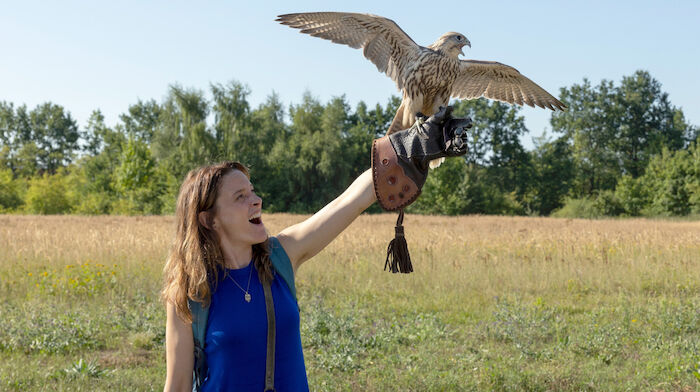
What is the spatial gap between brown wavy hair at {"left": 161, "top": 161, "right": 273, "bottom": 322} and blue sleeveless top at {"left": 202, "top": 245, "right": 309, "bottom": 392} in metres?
0.06

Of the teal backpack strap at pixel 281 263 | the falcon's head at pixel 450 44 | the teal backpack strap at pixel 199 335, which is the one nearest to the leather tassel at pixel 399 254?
the teal backpack strap at pixel 281 263

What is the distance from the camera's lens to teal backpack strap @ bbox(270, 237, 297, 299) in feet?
6.82

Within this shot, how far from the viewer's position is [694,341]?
18.6 feet

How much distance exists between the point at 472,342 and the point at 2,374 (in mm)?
4438

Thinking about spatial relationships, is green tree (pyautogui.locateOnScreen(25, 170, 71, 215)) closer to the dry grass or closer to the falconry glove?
the dry grass

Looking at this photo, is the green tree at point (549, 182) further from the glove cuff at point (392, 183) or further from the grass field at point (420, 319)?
the glove cuff at point (392, 183)

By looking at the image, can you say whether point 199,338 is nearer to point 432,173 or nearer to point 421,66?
point 421,66

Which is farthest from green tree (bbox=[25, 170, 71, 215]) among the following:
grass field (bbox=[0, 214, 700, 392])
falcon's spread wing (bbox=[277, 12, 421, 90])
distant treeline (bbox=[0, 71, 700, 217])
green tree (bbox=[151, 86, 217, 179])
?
falcon's spread wing (bbox=[277, 12, 421, 90])

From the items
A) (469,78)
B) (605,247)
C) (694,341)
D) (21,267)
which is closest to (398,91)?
(469,78)

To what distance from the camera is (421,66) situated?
3.15m

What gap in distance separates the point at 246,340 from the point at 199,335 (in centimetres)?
18

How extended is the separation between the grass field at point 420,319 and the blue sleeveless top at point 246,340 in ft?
9.31

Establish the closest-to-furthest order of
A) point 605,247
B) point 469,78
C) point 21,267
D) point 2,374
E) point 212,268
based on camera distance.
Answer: point 212,268 < point 469,78 < point 2,374 < point 21,267 < point 605,247

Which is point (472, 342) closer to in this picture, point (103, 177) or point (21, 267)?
point (21, 267)
